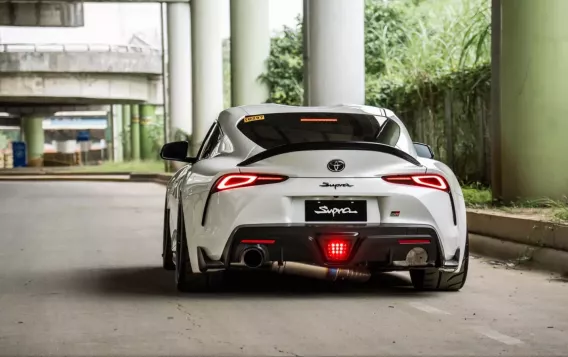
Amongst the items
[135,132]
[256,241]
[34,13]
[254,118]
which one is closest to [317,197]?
[256,241]

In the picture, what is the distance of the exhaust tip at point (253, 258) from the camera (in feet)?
28.4

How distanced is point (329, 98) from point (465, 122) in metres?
2.42

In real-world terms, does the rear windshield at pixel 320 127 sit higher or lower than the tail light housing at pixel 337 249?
higher

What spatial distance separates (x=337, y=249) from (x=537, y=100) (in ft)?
18.9

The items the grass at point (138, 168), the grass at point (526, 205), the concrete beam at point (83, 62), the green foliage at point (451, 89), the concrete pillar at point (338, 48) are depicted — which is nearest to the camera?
the grass at point (526, 205)

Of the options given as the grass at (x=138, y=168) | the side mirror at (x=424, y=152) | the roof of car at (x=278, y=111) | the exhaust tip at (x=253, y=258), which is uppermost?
the roof of car at (x=278, y=111)

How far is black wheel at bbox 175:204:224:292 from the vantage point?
30.0 feet

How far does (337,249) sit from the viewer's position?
8680 mm

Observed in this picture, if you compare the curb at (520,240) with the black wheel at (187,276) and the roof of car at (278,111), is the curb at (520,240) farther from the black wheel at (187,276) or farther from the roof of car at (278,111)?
the black wheel at (187,276)

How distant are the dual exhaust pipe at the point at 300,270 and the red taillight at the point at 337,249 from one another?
1.17 feet

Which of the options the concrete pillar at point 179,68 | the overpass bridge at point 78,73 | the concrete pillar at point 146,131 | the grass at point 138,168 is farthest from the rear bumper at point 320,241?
the concrete pillar at point 146,131

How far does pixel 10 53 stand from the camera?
5944cm

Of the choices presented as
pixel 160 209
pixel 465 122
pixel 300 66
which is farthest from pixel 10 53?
pixel 465 122

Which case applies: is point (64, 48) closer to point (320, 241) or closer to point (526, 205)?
point (526, 205)
